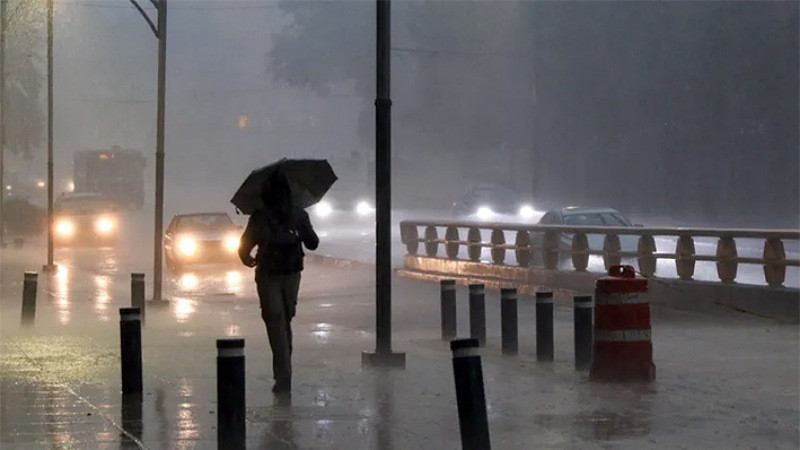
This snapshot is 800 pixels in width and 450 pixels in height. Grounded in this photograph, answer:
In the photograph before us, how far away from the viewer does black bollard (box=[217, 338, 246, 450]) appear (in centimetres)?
969

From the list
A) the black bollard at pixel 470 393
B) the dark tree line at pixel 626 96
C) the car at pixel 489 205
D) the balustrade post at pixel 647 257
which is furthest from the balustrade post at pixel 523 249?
the car at pixel 489 205

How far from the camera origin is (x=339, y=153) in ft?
347

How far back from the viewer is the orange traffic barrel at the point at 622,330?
43.5 feet

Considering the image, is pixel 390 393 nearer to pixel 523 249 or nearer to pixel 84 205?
pixel 523 249

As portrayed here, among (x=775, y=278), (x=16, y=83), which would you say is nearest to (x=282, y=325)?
(x=775, y=278)

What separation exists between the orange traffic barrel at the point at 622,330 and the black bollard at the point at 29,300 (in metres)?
9.19

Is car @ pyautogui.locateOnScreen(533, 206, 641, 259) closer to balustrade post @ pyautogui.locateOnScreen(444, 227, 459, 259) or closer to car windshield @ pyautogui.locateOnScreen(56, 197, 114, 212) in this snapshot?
balustrade post @ pyautogui.locateOnScreen(444, 227, 459, 259)

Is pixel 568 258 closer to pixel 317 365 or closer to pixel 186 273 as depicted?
pixel 186 273

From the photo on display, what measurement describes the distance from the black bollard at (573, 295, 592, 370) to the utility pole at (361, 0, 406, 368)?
180 centimetres

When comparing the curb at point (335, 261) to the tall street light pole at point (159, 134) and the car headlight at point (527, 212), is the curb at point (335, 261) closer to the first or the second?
the tall street light pole at point (159, 134)

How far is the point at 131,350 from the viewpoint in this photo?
12.3 meters

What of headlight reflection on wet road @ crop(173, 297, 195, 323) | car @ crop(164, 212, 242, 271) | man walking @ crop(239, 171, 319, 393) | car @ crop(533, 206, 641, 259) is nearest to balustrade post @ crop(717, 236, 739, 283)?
headlight reflection on wet road @ crop(173, 297, 195, 323)

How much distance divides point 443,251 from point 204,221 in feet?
28.4

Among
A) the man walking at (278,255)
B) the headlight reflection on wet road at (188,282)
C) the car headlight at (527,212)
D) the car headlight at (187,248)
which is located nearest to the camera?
the man walking at (278,255)
